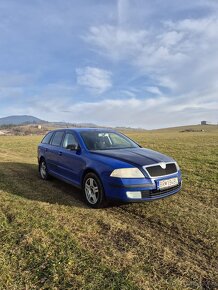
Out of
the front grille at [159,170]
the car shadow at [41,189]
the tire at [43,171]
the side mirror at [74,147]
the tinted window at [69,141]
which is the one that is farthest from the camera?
the tire at [43,171]

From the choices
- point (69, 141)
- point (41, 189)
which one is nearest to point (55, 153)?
point (69, 141)

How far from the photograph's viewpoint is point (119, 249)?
11.2 ft

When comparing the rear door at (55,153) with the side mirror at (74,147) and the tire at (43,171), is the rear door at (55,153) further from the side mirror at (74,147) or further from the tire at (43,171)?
the side mirror at (74,147)

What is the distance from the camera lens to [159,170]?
475 cm

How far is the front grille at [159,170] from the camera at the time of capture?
463cm

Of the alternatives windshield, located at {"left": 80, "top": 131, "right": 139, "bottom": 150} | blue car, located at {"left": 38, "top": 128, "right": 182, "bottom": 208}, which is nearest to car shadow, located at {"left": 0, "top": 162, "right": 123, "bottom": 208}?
blue car, located at {"left": 38, "top": 128, "right": 182, "bottom": 208}

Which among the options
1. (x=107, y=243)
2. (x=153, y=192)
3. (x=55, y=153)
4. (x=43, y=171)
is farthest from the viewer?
(x=43, y=171)

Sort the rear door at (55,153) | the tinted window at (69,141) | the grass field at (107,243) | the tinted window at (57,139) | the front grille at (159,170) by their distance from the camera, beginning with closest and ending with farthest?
1. the grass field at (107,243)
2. the front grille at (159,170)
3. the tinted window at (69,141)
4. the rear door at (55,153)
5. the tinted window at (57,139)

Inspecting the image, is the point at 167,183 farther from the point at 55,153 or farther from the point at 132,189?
the point at 55,153

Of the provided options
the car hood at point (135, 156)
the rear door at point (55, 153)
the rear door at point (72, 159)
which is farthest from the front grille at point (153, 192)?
the rear door at point (55, 153)

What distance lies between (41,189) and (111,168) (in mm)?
2650

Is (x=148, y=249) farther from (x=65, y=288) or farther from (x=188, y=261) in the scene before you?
(x=65, y=288)

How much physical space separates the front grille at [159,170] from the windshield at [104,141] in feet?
4.50

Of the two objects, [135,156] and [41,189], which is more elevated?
[135,156]
